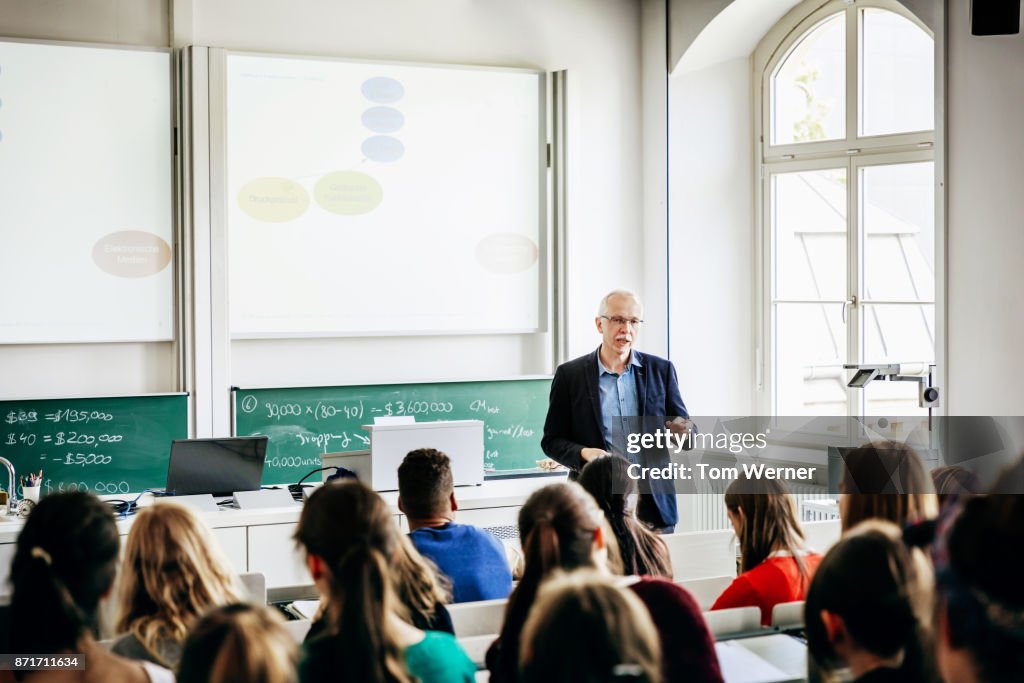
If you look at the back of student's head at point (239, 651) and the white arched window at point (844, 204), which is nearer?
the back of student's head at point (239, 651)

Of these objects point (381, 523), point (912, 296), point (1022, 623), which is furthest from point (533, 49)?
point (1022, 623)

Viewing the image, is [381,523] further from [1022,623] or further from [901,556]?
[1022,623]

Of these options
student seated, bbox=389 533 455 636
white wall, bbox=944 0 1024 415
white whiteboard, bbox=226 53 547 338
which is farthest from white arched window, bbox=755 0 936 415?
student seated, bbox=389 533 455 636

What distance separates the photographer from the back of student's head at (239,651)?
131 cm

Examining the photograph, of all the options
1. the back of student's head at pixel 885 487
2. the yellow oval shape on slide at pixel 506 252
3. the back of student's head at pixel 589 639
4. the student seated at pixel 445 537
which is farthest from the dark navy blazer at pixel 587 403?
the back of student's head at pixel 589 639

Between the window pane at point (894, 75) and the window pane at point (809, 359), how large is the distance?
3.42 ft

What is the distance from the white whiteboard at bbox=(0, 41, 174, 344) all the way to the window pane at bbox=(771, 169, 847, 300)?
3462 mm

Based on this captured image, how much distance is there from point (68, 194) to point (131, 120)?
1.59 ft

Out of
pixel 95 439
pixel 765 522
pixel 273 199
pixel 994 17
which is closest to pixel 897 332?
pixel 994 17

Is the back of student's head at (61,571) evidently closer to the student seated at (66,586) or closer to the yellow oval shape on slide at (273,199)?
the student seated at (66,586)

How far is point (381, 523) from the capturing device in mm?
1729

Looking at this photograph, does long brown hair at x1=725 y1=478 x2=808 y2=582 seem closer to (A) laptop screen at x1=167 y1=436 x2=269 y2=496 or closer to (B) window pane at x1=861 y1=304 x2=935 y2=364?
(A) laptop screen at x1=167 y1=436 x2=269 y2=496

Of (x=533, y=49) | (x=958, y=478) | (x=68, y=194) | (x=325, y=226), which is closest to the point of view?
(x=958, y=478)

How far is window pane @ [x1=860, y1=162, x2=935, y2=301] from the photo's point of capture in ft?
17.2
